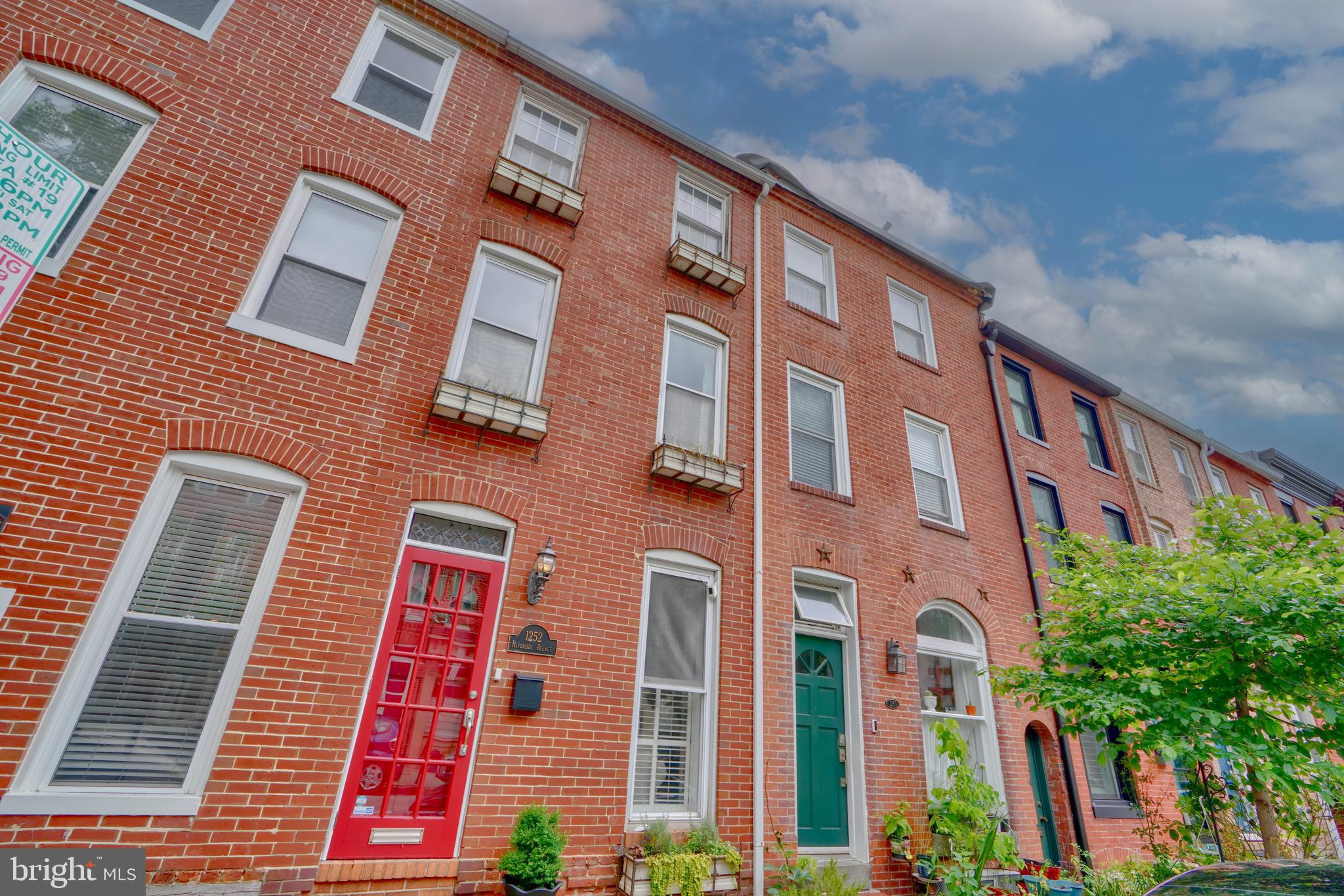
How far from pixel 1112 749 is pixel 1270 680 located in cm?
162

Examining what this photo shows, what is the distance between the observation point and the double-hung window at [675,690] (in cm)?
577

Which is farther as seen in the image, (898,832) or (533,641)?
(898,832)

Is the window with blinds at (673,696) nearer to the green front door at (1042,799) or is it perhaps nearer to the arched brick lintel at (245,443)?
the arched brick lintel at (245,443)

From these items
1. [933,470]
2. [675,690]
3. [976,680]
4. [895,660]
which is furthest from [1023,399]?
[675,690]

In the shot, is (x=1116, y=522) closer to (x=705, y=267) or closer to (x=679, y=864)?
(x=705, y=267)

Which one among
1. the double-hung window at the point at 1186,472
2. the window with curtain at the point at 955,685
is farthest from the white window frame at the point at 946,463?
the double-hung window at the point at 1186,472

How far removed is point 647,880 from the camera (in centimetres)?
493

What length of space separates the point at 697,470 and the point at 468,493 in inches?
94.8

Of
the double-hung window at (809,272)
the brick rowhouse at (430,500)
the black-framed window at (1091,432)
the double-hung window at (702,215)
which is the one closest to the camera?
the brick rowhouse at (430,500)

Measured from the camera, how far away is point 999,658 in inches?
336

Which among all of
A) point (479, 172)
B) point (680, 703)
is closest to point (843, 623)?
point (680, 703)

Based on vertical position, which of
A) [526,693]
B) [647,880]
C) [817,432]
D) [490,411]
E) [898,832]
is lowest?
[647,880]

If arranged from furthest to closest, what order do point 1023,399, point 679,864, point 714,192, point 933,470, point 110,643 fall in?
point 1023,399 < point 933,470 < point 714,192 < point 679,864 < point 110,643

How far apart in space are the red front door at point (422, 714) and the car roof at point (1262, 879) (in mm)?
4510
